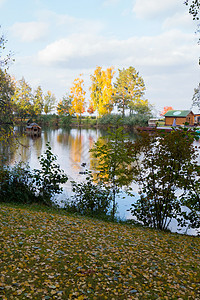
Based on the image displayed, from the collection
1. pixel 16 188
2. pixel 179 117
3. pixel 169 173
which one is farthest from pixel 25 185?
pixel 179 117

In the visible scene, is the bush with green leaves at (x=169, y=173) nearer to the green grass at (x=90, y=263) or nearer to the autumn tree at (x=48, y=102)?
the green grass at (x=90, y=263)

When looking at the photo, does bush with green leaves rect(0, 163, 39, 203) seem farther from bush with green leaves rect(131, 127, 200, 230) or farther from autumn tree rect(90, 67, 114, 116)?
autumn tree rect(90, 67, 114, 116)

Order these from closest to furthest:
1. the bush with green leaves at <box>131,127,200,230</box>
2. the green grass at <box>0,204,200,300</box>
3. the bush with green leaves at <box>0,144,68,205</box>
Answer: the green grass at <box>0,204,200,300</box>, the bush with green leaves at <box>131,127,200,230</box>, the bush with green leaves at <box>0,144,68,205</box>

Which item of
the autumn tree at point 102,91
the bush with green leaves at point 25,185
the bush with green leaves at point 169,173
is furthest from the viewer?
the autumn tree at point 102,91

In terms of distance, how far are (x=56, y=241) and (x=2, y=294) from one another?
239 centimetres

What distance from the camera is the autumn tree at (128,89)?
72.2 metres

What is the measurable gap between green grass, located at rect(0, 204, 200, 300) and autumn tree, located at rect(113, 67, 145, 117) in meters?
65.9

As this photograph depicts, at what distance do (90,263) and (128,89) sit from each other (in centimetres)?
6986

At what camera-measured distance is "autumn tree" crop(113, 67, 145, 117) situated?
72.2 m

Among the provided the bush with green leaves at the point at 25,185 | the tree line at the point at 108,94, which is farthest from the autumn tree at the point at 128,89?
the bush with green leaves at the point at 25,185

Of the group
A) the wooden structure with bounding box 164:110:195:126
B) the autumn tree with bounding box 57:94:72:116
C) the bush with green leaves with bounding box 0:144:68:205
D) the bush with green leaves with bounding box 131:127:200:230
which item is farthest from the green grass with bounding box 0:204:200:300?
the autumn tree with bounding box 57:94:72:116

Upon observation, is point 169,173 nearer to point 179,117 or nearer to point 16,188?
point 16,188

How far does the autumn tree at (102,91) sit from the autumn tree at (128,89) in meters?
2.67

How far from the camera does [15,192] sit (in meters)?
12.0
